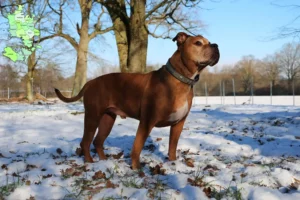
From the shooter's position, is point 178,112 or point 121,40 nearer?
point 178,112

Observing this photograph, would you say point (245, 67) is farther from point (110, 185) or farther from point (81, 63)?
point (110, 185)

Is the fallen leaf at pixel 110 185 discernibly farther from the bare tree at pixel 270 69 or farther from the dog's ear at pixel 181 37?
the bare tree at pixel 270 69

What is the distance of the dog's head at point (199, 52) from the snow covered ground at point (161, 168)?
1.31 metres

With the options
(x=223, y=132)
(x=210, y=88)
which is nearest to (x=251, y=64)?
(x=210, y=88)

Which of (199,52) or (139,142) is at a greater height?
(199,52)

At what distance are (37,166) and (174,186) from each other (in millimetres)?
1928

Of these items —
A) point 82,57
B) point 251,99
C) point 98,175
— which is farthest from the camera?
point 251,99

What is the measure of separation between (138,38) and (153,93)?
29.1ft

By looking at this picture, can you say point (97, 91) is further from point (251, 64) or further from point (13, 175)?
point (251, 64)

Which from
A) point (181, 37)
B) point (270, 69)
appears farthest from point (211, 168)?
point (270, 69)

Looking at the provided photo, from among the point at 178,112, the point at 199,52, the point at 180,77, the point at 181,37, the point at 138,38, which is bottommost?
the point at 178,112

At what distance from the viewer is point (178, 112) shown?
3807mm

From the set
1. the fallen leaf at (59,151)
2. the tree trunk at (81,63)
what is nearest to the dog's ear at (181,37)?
the fallen leaf at (59,151)

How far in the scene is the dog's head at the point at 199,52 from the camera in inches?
145
